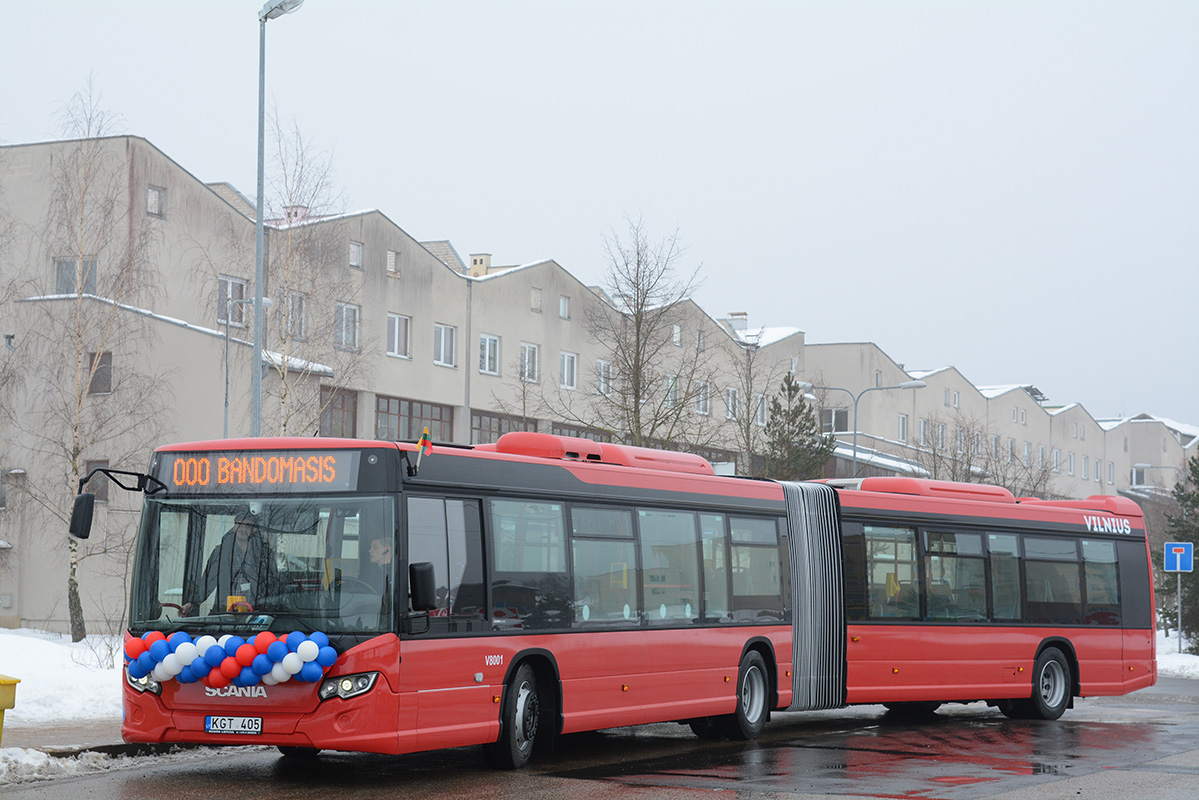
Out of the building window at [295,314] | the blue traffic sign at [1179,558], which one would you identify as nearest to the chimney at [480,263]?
the building window at [295,314]

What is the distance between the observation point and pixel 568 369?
175ft

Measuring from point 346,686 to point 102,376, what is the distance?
87.6 ft

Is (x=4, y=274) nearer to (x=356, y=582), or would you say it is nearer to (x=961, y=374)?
(x=356, y=582)

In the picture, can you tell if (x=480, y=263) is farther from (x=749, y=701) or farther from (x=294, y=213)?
(x=749, y=701)

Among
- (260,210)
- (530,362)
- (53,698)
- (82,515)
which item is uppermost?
(530,362)

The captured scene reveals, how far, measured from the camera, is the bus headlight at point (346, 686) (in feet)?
37.4

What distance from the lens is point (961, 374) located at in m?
81.2

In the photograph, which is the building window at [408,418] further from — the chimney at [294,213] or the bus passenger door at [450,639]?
the bus passenger door at [450,639]

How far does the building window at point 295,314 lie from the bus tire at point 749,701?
Result: 21.9 meters

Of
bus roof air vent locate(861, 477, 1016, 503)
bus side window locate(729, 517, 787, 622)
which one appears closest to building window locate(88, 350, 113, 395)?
bus roof air vent locate(861, 477, 1016, 503)

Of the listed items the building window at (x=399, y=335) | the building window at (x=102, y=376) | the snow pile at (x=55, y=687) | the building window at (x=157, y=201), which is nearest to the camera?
the snow pile at (x=55, y=687)

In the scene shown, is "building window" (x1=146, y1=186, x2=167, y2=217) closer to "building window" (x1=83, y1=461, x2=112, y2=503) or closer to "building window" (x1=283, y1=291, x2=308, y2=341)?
"building window" (x1=283, y1=291, x2=308, y2=341)

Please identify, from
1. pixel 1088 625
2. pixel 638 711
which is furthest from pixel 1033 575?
pixel 638 711

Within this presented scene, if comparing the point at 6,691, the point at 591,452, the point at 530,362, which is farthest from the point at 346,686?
the point at 530,362
